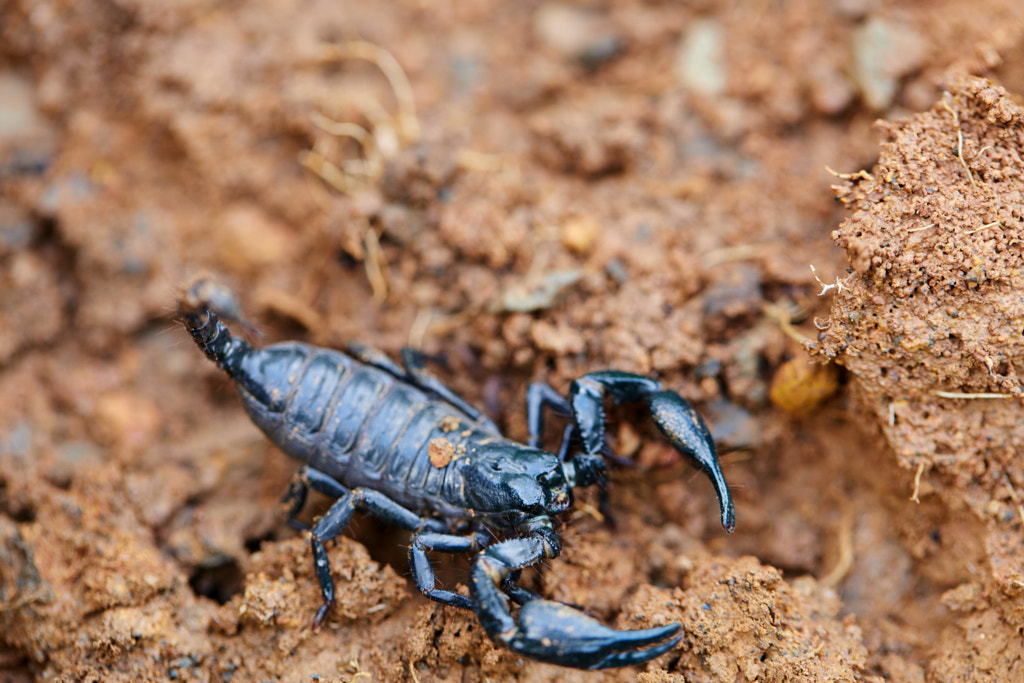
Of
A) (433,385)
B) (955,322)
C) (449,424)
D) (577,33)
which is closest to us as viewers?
(955,322)

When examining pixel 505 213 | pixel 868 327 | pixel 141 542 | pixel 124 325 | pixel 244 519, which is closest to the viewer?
pixel 868 327

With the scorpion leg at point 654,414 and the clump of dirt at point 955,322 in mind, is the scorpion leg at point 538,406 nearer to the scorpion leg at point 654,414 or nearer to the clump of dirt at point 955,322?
the scorpion leg at point 654,414

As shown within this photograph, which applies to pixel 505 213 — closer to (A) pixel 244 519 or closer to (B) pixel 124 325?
(A) pixel 244 519

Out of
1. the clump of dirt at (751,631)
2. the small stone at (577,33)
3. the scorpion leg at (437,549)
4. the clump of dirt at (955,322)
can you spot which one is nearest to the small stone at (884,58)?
the clump of dirt at (955,322)

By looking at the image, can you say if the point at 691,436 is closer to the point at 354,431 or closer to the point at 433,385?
the point at 433,385

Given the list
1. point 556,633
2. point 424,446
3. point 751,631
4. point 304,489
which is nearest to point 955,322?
point 751,631

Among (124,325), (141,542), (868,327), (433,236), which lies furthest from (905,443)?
(124,325)
